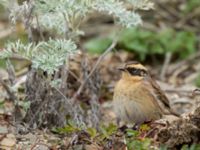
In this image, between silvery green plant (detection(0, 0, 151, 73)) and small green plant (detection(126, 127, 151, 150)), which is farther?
silvery green plant (detection(0, 0, 151, 73))

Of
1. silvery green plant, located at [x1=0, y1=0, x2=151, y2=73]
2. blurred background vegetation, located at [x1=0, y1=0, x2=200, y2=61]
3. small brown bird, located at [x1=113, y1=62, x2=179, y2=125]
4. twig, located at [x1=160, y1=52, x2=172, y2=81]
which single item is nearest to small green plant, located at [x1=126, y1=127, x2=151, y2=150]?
silvery green plant, located at [x1=0, y1=0, x2=151, y2=73]

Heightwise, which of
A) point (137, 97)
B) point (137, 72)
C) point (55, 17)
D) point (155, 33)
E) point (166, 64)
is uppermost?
point (55, 17)

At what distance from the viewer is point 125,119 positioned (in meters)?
6.51

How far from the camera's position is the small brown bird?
6.51m

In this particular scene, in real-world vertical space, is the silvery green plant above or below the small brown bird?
above

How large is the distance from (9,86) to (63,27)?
69cm

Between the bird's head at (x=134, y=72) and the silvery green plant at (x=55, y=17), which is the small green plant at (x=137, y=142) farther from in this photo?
the bird's head at (x=134, y=72)

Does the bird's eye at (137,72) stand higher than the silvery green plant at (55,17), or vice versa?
the silvery green plant at (55,17)

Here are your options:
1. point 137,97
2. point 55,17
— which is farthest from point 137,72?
point 55,17

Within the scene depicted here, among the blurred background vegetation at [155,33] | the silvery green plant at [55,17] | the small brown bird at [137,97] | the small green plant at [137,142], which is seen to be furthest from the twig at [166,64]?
the small green plant at [137,142]

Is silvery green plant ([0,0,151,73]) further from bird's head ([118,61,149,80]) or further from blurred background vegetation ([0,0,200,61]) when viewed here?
blurred background vegetation ([0,0,200,61])

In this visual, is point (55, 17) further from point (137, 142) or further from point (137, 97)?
point (137, 142)

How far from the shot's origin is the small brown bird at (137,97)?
21.4 feet

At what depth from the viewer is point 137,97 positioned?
6594mm
